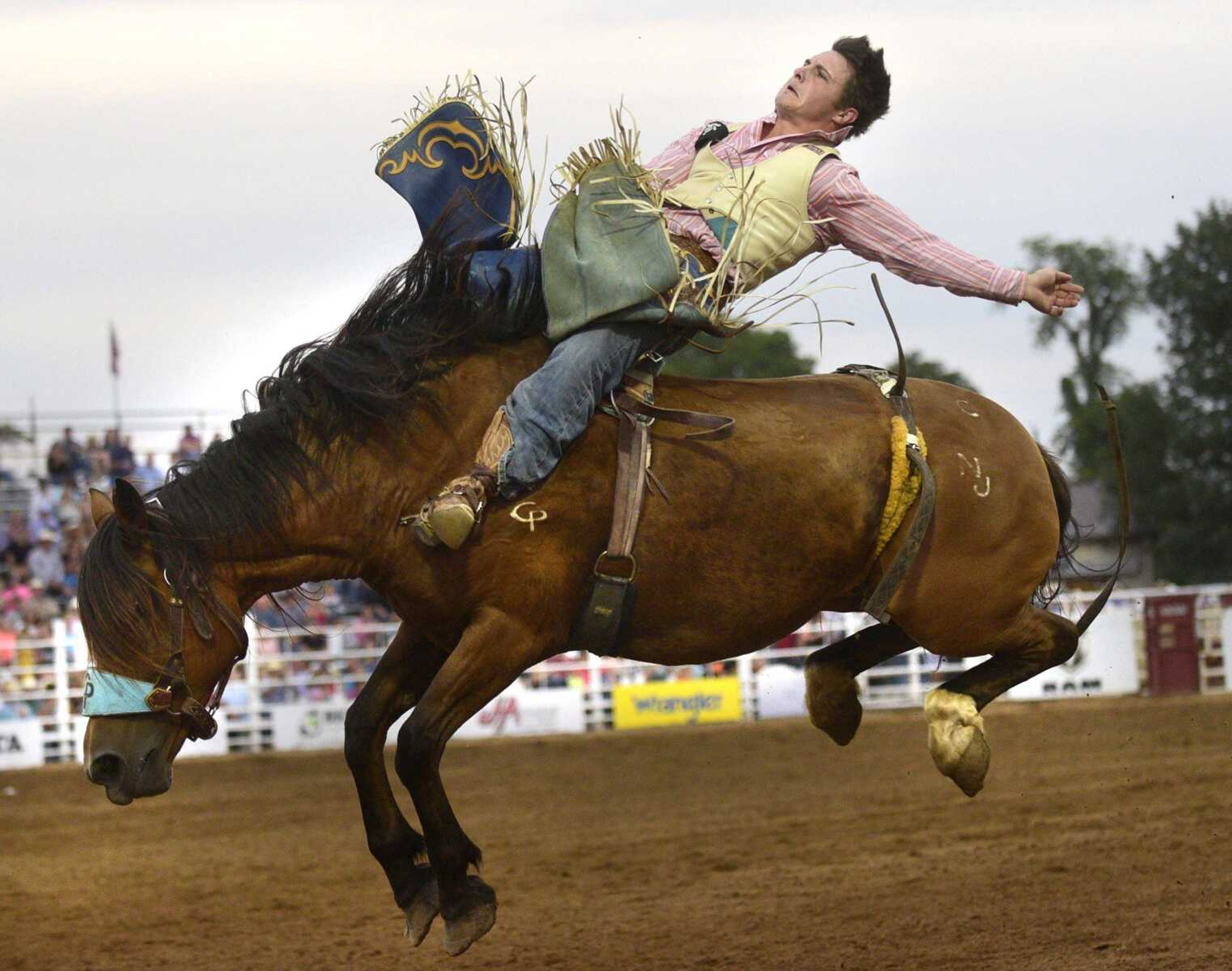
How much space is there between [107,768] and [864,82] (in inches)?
123

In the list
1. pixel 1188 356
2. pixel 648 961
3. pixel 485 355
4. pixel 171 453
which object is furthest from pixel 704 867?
pixel 1188 356

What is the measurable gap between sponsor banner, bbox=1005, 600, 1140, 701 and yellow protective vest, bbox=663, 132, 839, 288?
14536 millimetres

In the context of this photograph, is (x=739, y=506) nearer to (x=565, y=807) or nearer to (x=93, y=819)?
(x=565, y=807)

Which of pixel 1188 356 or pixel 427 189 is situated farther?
pixel 1188 356

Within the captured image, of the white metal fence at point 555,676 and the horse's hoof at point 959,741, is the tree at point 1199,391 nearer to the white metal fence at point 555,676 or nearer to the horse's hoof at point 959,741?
the white metal fence at point 555,676

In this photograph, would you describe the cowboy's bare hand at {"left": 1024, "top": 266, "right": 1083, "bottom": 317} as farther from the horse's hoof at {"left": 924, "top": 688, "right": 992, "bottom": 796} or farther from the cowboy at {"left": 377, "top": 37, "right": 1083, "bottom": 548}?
the horse's hoof at {"left": 924, "top": 688, "right": 992, "bottom": 796}

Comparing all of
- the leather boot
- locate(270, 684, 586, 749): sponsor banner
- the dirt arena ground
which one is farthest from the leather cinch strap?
locate(270, 684, 586, 749): sponsor banner

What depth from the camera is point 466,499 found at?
4.45 m

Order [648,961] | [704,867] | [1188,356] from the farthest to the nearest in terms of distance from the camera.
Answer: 1. [1188,356]
2. [704,867]
3. [648,961]

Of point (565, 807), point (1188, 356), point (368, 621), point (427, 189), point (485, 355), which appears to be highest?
point (1188, 356)

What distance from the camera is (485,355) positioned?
478 cm

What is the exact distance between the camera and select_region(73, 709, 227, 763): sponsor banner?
16.5m

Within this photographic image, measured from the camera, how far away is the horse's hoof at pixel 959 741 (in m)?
5.09

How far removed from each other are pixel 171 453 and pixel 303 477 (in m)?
14.8
